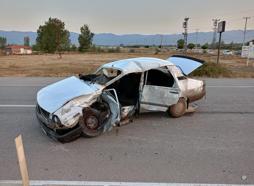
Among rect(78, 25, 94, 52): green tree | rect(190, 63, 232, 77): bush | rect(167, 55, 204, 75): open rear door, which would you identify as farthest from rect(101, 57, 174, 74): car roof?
rect(78, 25, 94, 52): green tree

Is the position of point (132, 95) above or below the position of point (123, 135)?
above

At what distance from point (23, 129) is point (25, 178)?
8.92 feet

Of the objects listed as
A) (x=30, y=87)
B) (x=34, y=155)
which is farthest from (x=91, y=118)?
(x=30, y=87)

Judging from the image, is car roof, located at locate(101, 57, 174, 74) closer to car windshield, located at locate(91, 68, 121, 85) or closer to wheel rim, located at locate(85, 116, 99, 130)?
car windshield, located at locate(91, 68, 121, 85)

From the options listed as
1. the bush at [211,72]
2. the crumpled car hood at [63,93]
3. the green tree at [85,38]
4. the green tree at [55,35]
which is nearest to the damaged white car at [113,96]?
the crumpled car hood at [63,93]

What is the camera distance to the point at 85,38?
64438mm

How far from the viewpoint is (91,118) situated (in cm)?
446

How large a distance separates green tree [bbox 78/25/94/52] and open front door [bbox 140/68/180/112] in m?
60.9

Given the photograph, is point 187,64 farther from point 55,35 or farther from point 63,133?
point 55,35

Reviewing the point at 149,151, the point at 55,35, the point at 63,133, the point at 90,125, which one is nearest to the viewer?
the point at 149,151

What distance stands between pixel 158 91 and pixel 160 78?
0.50 m

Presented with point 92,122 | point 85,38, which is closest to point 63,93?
point 92,122

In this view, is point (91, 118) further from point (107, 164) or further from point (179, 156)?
point (179, 156)

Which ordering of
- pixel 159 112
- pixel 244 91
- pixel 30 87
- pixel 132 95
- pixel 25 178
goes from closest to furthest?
pixel 25 178 < pixel 132 95 < pixel 159 112 < pixel 244 91 < pixel 30 87
